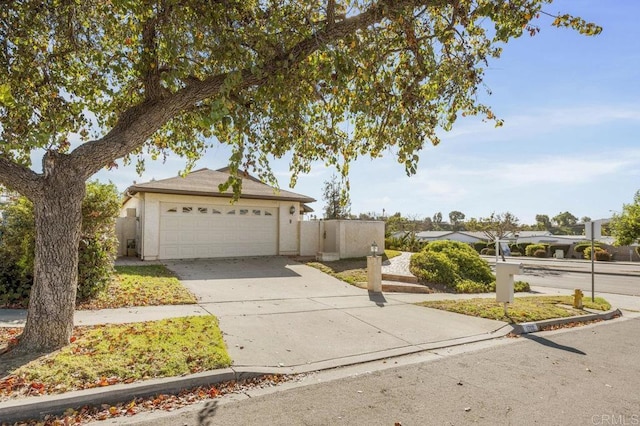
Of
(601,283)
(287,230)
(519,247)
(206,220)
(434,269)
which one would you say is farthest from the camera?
(519,247)

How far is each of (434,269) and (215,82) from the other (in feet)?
34.6

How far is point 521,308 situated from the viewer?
894 cm

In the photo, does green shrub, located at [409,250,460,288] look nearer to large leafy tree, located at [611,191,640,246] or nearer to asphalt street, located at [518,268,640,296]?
asphalt street, located at [518,268,640,296]

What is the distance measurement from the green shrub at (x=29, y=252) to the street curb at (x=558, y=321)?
8707 millimetres

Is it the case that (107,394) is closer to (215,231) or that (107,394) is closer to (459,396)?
(459,396)

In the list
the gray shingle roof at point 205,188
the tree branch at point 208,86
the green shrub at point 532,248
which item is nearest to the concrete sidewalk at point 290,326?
the tree branch at point 208,86

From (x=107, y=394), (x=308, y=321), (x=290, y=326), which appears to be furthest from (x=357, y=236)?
(x=107, y=394)

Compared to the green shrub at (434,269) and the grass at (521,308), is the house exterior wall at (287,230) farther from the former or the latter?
the grass at (521,308)

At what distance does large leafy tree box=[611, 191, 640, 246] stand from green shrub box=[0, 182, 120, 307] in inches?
1273

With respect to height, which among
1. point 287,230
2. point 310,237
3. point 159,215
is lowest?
point 310,237

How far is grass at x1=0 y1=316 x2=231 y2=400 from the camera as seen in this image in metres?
3.99

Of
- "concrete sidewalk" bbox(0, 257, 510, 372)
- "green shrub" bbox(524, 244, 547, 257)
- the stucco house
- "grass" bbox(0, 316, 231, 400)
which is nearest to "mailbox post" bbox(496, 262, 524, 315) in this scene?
"concrete sidewalk" bbox(0, 257, 510, 372)

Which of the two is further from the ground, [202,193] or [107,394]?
[202,193]

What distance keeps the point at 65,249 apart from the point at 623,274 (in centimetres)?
2499
